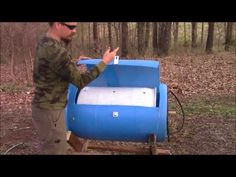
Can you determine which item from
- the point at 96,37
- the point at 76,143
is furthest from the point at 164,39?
the point at 76,143

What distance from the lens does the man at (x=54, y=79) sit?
341 centimetres

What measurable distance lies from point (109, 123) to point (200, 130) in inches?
78.5

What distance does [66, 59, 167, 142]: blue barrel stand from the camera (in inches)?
186

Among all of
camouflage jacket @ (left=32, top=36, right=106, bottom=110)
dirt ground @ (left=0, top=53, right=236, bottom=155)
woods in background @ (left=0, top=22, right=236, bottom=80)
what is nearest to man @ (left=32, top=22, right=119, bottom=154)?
camouflage jacket @ (left=32, top=36, right=106, bottom=110)

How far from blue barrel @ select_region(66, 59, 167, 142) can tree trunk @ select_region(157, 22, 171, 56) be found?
13.0m

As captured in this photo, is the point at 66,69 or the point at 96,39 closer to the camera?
the point at 66,69

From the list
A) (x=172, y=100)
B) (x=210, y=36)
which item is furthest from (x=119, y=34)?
(x=172, y=100)

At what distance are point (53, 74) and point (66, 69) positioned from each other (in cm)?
13

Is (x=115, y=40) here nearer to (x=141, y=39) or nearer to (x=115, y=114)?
(x=141, y=39)

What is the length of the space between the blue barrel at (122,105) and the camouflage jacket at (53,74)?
1195 mm

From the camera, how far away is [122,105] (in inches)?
187

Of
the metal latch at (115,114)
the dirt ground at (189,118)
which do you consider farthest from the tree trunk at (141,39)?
the metal latch at (115,114)

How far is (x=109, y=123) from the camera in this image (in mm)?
4781

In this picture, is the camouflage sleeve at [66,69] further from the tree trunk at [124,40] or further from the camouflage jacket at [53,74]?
the tree trunk at [124,40]
